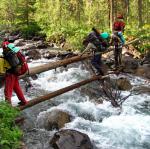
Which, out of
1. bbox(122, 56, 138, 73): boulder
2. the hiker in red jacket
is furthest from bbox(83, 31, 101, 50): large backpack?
bbox(122, 56, 138, 73): boulder

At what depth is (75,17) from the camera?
4088 centimetres

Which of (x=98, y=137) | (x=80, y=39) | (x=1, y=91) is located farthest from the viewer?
(x=80, y=39)

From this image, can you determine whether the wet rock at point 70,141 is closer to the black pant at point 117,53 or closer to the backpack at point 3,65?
the backpack at point 3,65

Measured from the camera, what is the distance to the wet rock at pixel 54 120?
11109 mm

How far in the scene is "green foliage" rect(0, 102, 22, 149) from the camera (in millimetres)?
6234

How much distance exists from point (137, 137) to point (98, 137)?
1285 mm

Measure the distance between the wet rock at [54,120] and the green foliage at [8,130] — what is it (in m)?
3.89

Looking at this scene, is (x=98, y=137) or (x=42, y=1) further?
(x=42, y=1)

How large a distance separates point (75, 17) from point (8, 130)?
35344 millimetres

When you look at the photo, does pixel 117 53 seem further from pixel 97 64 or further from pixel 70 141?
pixel 70 141

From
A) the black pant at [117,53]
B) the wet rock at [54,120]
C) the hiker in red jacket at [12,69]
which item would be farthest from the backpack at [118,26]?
the hiker in red jacket at [12,69]

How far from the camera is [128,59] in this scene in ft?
67.5

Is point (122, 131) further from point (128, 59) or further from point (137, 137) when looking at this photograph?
point (128, 59)

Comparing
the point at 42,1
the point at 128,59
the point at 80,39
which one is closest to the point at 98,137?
the point at 128,59
